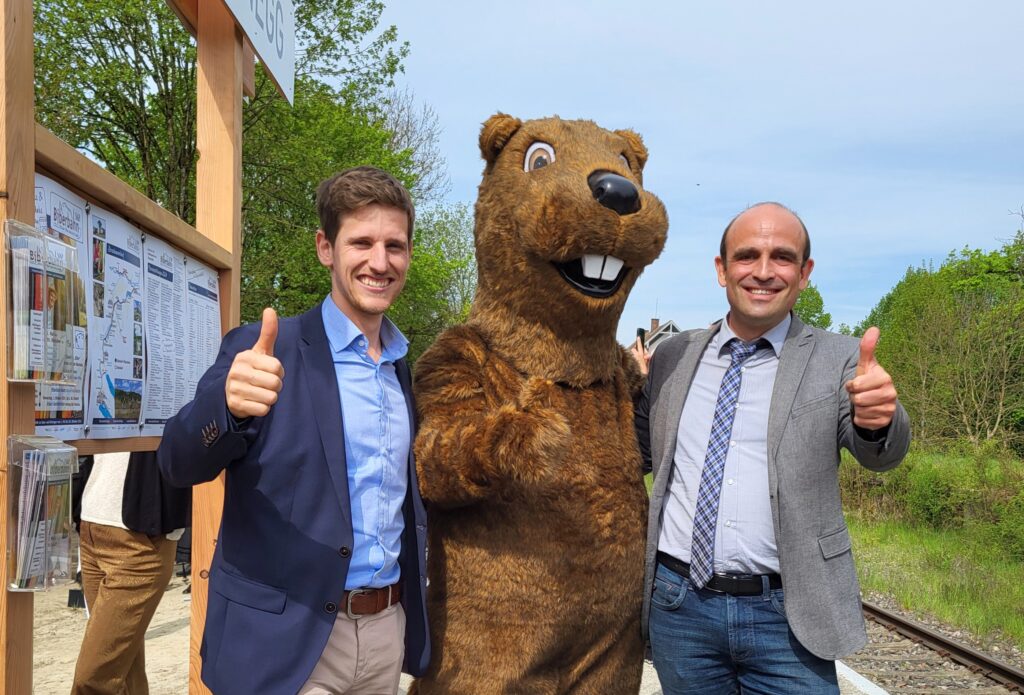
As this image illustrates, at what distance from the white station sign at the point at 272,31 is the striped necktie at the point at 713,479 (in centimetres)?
217

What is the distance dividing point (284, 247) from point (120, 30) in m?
4.53

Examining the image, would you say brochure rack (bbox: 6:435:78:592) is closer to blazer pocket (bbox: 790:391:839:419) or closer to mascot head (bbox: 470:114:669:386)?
mascot head (bbox: 470:114:669:386)

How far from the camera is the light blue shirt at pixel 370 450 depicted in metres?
2.30

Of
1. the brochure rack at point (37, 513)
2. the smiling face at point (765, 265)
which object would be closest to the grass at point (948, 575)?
the smiling face at point (765, 265)

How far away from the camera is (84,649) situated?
3615 millimetres

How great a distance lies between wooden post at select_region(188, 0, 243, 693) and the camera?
3100 millimetres

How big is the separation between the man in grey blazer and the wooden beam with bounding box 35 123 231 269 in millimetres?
1746

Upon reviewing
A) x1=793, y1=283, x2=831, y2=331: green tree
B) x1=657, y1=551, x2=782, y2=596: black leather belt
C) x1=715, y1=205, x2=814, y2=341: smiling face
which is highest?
x1=793, y1=283, x2=831, y2=331: green tree

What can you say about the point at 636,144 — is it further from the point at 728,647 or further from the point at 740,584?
the point at 728,647

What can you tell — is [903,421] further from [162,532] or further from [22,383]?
[162,532]

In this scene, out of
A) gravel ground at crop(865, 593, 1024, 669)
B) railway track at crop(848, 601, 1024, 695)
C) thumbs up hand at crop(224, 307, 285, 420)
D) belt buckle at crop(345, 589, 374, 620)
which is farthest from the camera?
gravel ground at crop(865, 593, 1024, 669)

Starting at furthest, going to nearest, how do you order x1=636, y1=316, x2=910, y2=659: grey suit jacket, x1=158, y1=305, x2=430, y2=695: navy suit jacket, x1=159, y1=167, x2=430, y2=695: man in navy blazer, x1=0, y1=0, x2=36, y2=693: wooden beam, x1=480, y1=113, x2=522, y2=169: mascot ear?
1. x1=480, y1=113, x2=522, y2=169: mascot ear
2. x1=636, y1=316, x2=910, y2=659: grey suit jacket
3. x1=158, y1=305, x2=430, y2=695: navy suit jacket
4. x1=159, y1=167, x2=430, y2=695: man in navy blazer
5. x1=0, y1=0, x2=36, y2=693: wooden beam

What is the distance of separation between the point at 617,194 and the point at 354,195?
866 mm

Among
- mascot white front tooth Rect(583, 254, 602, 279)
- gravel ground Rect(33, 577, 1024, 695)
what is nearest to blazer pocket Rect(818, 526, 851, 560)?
mascot white front tooth Rect(583, 254, 602, 279)
